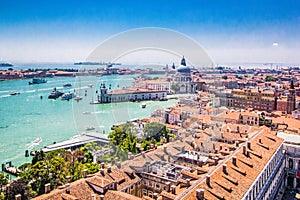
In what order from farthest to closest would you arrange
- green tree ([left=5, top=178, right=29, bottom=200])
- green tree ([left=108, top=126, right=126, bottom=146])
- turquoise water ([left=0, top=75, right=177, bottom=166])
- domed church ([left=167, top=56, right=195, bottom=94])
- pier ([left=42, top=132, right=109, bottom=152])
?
domed church ([left=167, top=56, right=195, bottom=94]) → turquoise water ([left=0, top=75, right=177, bottom=166]) → pier ([left=42, top=132, right=109, bottom=152]) → green tree ([left=108, top=126, right=126, bottom=146]) → green tree ([left=5, top=178, right=29, bottom=200])

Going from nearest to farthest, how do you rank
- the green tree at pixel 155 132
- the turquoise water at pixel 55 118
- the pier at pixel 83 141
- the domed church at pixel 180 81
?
the green tree at pixel 155 132 → the pier at pixel 83 141 → the turquoise water at pixel 55 118 → the domed church at pixel 180 81

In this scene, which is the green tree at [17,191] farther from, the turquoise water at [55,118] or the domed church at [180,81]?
the domed church at [180,81]

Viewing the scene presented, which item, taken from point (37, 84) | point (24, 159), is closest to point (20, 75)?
point (37, 84)

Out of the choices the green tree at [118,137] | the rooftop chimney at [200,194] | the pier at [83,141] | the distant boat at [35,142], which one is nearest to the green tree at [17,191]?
the green tree at [118,137]

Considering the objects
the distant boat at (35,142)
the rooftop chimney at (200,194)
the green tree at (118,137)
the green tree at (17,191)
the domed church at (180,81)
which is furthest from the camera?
the domed church at (180,81)

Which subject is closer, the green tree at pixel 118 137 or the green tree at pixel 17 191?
the green tree at pixel 17 191

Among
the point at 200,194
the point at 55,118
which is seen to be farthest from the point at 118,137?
the point at 55,118

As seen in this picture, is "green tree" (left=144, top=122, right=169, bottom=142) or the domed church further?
the domed church

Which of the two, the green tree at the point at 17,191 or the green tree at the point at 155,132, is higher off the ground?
the green tree at the point at 155,132

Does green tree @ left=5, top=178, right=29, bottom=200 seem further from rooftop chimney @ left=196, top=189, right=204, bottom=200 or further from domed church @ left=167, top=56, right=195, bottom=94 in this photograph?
domed church @ left=167, top=56, right=195, bottom=94

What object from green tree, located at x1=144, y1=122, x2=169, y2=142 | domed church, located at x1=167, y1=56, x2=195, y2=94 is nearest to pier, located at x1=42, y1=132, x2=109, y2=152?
green tree, located at x1=144, y1=122, x2=169, y2=142

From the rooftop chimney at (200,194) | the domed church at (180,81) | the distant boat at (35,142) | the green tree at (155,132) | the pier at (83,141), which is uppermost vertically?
the domed church at (180,81)
